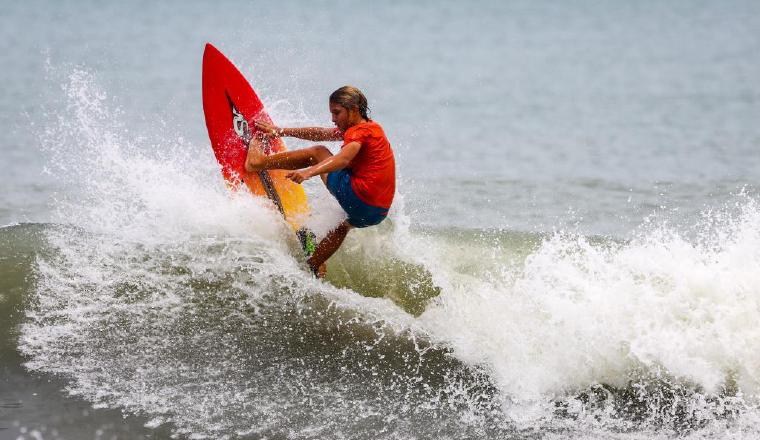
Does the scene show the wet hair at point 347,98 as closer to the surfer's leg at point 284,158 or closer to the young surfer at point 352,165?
the young surfer at point 352,165

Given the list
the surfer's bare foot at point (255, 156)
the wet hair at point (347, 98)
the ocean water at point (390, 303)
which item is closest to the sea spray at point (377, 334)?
the ocean water at point (390, 303)

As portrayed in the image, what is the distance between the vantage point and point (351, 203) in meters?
5.76

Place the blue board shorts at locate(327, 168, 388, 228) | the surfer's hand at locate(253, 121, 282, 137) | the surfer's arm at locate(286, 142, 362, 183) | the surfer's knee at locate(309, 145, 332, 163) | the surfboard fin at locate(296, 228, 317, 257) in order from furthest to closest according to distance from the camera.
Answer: the surfer's hand at locate(253, 121, 282, 137)
the surfboard fin at locate(296, 228, 317, 257)
the surfer's knee at locate(309, 145, 332, 163)
the blue board shorts at locate(327, 168, 388, 228)
the surfer's arm at locate(286, 142, 362, 183)

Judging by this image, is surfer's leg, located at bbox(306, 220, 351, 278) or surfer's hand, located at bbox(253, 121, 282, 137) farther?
surfer's hand, located at bbox(253, 121, 282, 137)

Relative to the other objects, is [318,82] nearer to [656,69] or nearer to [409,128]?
[409,128]

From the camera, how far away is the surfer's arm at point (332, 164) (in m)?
5.47

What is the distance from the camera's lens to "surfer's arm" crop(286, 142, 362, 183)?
5.47m

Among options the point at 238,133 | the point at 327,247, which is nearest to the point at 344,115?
the point at 327,247

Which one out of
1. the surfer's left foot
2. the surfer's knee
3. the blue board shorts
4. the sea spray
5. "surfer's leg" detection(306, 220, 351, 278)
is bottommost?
the sea spray

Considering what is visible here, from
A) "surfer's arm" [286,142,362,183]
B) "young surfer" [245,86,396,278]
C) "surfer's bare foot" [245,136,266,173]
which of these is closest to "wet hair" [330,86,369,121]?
"young surfer" [245,86,396,278]

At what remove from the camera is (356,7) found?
43.1 m

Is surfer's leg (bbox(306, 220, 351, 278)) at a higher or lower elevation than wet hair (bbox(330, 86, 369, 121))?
lower

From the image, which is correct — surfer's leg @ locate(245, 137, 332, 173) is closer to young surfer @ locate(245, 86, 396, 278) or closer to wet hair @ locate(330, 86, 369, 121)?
young surfer @ locate(245, 86, 396, 278)

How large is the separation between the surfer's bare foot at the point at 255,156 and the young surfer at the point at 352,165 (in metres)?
0.28
